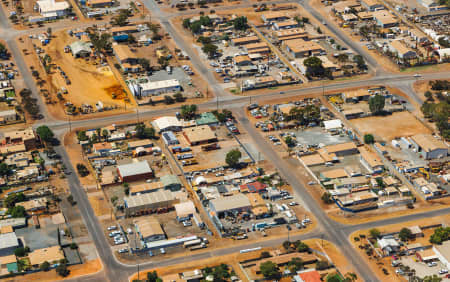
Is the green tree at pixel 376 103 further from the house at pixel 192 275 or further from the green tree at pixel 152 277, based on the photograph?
the green tree at pixel 152 277

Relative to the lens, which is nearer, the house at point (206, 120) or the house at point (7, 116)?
the house at point (206, 120)

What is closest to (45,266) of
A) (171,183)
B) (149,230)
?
(149,230)

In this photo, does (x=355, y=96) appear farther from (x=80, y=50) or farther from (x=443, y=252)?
(x=80, y=50)

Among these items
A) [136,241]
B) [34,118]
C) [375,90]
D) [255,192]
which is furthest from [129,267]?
[375,90]

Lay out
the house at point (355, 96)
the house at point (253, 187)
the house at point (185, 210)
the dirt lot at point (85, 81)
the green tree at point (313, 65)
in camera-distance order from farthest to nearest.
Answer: the green tree at point (313, 65), the dirt lot at point (85, 81), the house at point (355, 96), the house at point (253, 187), the house at point (185, 210)

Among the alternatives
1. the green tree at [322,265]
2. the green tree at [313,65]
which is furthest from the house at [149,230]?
the green tree at [313,65]

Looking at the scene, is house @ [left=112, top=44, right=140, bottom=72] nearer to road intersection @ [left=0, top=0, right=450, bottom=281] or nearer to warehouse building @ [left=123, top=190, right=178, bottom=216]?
road intersection @ [left=0, top=0, right=450, bottom=281]
